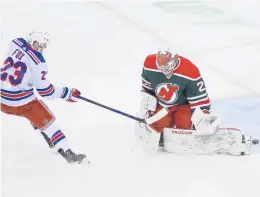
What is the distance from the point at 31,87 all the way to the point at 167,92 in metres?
0.67

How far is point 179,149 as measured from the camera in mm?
3322

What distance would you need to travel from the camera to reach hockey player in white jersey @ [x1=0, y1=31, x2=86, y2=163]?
307 cm

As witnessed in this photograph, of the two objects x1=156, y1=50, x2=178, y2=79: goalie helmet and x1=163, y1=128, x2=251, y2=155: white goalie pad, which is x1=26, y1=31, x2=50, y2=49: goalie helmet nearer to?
x1=156, y1=50, x2=178, y2=79: goalie helmet

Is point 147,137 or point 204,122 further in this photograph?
point 147,137

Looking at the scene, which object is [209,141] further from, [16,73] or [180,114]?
[16,73]

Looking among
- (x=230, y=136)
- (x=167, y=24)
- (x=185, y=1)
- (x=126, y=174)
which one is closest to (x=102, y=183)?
(x=126, y=174)

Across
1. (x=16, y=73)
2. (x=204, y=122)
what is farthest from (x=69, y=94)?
(x=204, y=122)

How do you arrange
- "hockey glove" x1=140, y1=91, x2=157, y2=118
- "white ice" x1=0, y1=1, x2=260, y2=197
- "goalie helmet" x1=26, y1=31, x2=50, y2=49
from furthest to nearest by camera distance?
"hockey glove" x1=140, y1=91, x2=157, y2=118 < "goalie helmet" x1=26, y1=31, x2=50, y2=49 < "white ice" x1=0, y1=1, x2=260, y2=197

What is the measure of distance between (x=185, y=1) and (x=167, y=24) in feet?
1.97

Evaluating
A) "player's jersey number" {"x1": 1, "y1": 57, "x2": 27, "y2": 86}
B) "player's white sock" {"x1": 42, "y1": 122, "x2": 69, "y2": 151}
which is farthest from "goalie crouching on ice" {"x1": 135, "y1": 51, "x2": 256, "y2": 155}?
"player's jersey number" {"x1": 1, "y1": 57, "x2": 27, "y2": 86}

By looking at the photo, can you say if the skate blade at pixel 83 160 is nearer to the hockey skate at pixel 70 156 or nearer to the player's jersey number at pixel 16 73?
the hockey skate at pixel 70 156

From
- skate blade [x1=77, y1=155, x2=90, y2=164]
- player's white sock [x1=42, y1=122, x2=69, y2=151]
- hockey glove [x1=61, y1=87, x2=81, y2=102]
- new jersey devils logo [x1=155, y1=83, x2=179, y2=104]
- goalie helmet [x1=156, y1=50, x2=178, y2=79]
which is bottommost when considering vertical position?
skate blade [x1=77, y1=155, x2=90, y2=164]

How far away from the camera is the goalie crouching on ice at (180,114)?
3230mm

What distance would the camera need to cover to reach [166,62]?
318 centimetres
